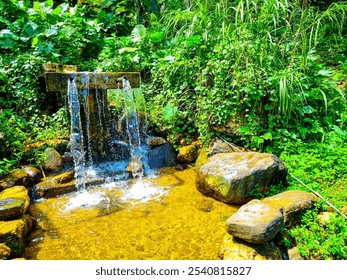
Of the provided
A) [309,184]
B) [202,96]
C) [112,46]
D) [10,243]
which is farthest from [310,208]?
[112,46]

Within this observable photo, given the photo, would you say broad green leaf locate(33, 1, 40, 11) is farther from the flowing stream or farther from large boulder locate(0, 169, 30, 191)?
large boulder locate(0, 169, 30, 191)

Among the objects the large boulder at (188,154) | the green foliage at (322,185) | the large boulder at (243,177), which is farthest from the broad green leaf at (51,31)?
the green foliage at (322,185)

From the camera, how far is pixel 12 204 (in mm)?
3389

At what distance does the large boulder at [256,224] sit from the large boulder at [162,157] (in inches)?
113

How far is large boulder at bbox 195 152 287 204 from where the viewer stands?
148 inches

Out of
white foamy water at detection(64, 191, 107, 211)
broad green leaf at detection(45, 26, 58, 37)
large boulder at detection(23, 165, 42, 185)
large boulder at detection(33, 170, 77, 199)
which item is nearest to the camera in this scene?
white foamy water at detection(64, 191, 107, 211)

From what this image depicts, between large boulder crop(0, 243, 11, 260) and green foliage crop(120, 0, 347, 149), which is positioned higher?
green foliage crop(120, 0, 347, 149)

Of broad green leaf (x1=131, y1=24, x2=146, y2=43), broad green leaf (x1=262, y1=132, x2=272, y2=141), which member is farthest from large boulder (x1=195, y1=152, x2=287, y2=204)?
broad green leaf (x1=131, y1=24, x2=146, y2=43)

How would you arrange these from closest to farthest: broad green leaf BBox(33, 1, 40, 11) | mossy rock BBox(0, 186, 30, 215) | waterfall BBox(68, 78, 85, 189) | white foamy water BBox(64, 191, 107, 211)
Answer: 1. mossy rock BBox(0, 186, 30, 215)
2. white foamy water BBox(64, 191, 107, 211)
3. waterfall BBox(68, 78, 85, 189)
4. broad green leaf BBox(33, 1, 40, 11)

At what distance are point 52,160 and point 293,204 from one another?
435 cm

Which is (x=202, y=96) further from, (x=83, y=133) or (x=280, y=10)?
(x=83, y=133)

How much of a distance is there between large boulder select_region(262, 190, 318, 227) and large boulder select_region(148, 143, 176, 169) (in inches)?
105

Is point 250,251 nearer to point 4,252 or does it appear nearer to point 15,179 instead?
point 4,252

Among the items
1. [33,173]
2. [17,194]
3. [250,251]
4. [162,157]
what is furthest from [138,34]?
[250,251]
